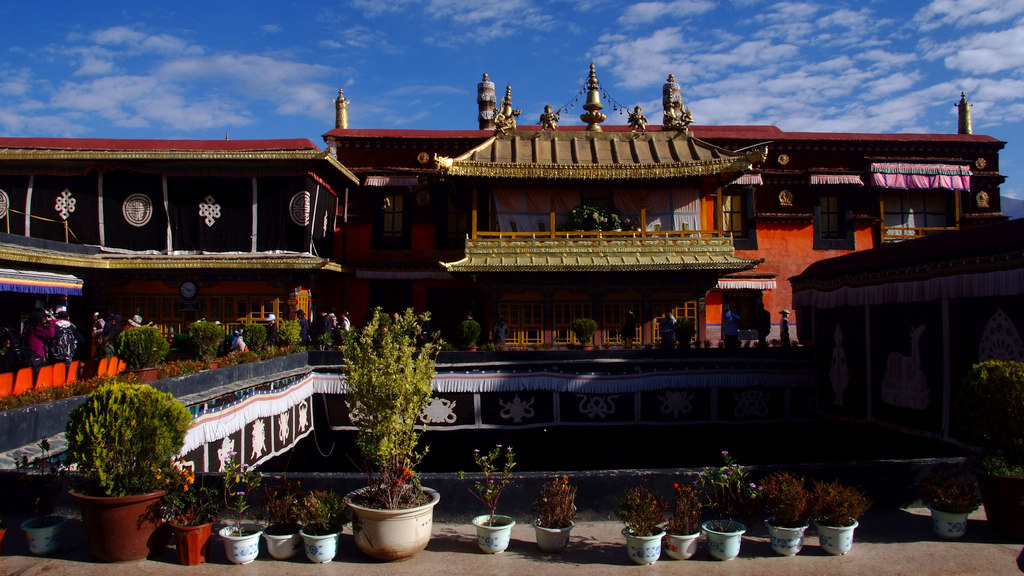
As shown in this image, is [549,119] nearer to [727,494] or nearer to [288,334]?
[288,334]

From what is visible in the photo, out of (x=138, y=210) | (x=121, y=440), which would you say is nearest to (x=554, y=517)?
(x=121, y=440)

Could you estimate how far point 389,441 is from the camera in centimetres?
676

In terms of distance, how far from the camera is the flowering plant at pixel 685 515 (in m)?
6.63

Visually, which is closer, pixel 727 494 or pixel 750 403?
pixel 727 494

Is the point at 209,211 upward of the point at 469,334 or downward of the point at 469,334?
upward

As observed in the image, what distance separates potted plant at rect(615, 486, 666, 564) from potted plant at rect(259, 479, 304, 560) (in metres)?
3.11

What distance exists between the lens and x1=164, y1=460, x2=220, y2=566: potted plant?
6.23 m

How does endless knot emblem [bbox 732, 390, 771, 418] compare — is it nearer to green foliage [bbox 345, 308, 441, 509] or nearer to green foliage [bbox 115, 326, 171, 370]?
green foliage [bbox 345, 308, 441, 509]

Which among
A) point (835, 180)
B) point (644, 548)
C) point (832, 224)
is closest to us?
point (644, 548)

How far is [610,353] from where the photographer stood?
1741 cm

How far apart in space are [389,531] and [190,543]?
1.76 metres

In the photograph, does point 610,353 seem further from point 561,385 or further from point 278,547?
point 278,547

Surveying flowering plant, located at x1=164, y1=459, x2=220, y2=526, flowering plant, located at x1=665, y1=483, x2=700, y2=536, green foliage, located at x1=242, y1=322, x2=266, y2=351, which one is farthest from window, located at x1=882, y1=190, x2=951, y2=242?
flowering plant, located at x1=164, y1=459, x2=220, y2=526

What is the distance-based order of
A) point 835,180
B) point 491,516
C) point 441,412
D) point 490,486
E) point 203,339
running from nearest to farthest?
point 491,516
point 490,486
point 203,339
point 441,412
point 835,180
